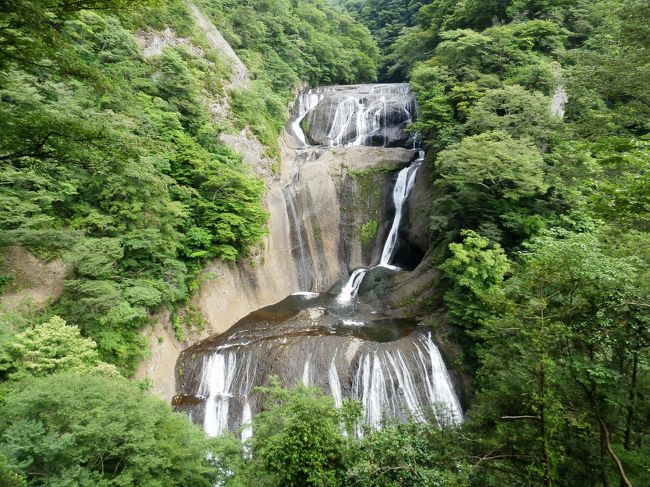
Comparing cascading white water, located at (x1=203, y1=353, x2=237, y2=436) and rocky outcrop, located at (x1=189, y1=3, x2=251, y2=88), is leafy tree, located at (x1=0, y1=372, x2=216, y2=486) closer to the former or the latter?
cascading white water, located at (x1=203, y1=353, x2=237, y2=436)

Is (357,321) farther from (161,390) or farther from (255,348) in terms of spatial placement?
(161,390)

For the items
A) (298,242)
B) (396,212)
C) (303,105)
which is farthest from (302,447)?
(303,105)

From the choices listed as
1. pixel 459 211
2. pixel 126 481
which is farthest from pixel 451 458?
pixel 459 211

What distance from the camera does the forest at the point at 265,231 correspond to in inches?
181

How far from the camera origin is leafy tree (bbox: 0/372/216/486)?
4902 mm

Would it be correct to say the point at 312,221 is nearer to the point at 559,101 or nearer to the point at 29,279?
the point at 29,279

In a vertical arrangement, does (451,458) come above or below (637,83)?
below

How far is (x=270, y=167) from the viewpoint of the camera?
19.7m

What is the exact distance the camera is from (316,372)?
36.2ft

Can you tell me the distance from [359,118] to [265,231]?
50.8ft

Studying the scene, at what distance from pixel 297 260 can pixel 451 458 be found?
1476cm

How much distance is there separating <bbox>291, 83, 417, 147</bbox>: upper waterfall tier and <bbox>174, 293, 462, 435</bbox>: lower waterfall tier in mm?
17027

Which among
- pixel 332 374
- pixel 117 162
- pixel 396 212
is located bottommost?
pixel 332 374

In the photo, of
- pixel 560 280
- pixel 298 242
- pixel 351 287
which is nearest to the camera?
pixel 560 280
